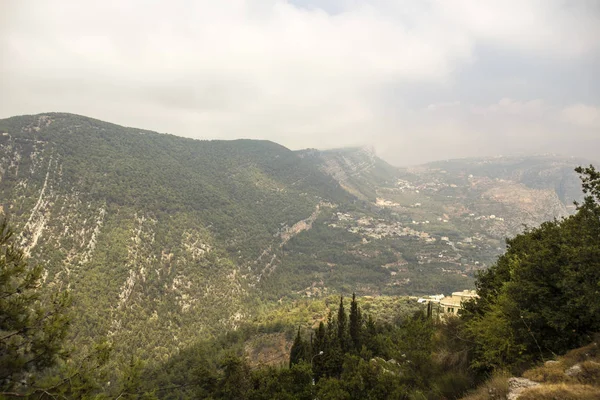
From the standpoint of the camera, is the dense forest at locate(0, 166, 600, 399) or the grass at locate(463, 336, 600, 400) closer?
the grass at locate(463, 336, 600, 400)

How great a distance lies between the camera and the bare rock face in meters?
12.1

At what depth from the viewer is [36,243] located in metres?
99.2

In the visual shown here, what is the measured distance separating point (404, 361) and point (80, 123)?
20769cm

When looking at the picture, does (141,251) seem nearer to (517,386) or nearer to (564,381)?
(517,386)

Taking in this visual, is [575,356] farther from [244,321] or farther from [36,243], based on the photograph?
[36,243]

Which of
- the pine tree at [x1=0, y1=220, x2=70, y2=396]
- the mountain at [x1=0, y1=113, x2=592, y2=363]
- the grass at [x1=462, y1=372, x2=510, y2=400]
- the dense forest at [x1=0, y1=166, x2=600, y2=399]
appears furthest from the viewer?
the mountain at [x1=0, y1=113, x2=592, y2=363]

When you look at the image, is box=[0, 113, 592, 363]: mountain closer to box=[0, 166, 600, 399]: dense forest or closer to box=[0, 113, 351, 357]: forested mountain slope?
box=[0, 113, 351, 357]: forested mountain slope

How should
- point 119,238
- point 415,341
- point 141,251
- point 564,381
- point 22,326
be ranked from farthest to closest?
point 141,251
point 119,238
point 415,341
point 22,326
point 564,381

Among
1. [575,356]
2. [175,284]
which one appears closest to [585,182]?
[575,356]

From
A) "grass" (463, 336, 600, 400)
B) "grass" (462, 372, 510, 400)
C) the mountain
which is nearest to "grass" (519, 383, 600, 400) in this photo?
"grass" (463, 336, 600, 400)

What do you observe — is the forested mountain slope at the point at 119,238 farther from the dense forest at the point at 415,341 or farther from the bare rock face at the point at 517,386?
the bare rock face at the point at 517,386

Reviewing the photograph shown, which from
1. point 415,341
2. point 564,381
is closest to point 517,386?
point 564,381

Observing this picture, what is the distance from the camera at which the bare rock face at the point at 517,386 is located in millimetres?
12089

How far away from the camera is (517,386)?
12.8 meters
